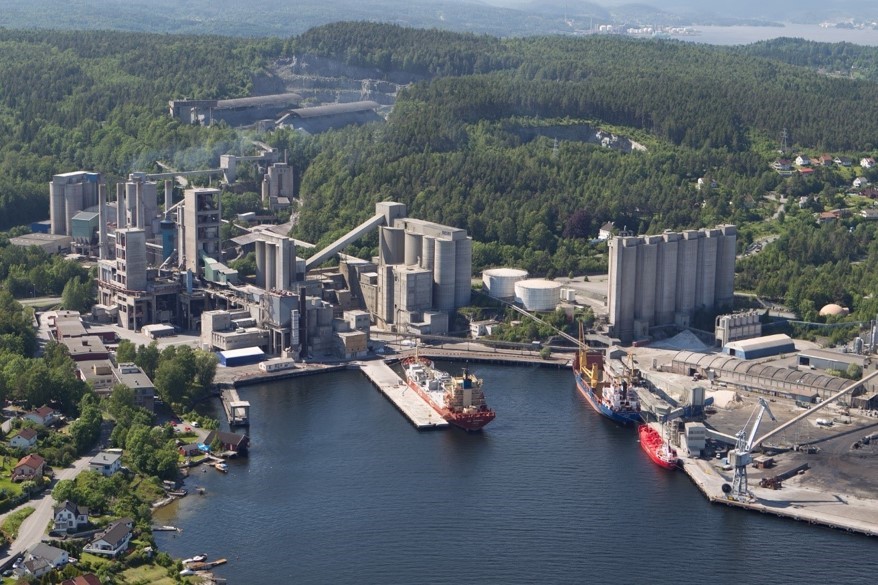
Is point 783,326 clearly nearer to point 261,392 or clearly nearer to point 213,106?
point 261,392

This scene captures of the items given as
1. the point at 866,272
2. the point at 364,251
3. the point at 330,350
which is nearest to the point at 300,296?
the point at 330,350

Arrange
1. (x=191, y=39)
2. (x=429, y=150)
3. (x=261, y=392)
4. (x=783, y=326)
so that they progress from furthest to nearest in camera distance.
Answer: (x=191, y=39) < (x=429, y=150) < (x=783, y=326) < (x=261, y=392)

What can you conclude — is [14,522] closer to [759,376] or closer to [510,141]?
[759,376]

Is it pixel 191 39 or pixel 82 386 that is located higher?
pixel 191 39

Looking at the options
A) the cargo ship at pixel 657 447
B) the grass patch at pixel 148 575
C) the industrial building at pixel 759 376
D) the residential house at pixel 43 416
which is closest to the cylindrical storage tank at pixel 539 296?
the industrial building at pixel 759 376

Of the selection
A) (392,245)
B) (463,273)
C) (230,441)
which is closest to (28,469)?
(230,441)

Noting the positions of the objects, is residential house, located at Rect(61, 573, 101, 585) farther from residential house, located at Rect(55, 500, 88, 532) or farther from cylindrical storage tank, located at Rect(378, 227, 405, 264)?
cylindrical storage tank, located at Rect(378, 227, 405, 264)

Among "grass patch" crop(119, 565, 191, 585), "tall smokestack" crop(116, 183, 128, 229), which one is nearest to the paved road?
"grass patch" crop(119, 565, 191, 585)
